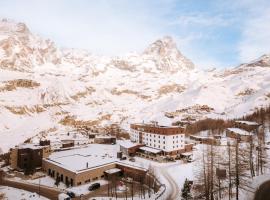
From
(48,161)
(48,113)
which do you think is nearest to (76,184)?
(48,161)

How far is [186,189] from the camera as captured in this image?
41625 mm

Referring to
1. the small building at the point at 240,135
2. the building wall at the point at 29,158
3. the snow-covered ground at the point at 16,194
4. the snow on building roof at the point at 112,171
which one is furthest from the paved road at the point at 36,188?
the small building at the point at 240,135

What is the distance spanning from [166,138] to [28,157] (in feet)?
125

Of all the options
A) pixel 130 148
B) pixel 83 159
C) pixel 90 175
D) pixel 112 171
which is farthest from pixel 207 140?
pixel 90 175

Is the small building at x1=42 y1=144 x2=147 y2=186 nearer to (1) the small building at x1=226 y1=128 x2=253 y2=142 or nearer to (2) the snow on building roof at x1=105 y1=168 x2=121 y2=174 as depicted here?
(2) the snow on building roof at x1=105 y1=168 x2=121 y2=174

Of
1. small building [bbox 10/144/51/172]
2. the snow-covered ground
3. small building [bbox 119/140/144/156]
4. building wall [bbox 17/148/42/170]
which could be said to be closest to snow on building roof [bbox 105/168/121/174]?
small building [bbox 119/140/144/156]

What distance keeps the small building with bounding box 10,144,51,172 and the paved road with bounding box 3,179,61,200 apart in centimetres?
698

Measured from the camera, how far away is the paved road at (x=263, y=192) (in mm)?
41375

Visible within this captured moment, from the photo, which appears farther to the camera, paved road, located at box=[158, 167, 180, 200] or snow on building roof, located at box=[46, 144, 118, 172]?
snow on building roof, located at box=[46, 144, 118, 172]

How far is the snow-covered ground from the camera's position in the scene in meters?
49.4

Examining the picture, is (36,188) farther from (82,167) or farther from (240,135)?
(240,135)

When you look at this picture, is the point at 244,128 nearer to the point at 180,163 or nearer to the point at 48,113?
the point at 180,163

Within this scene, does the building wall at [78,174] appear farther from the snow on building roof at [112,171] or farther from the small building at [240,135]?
the small building at [240,135]

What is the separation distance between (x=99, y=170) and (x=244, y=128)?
61.2m
